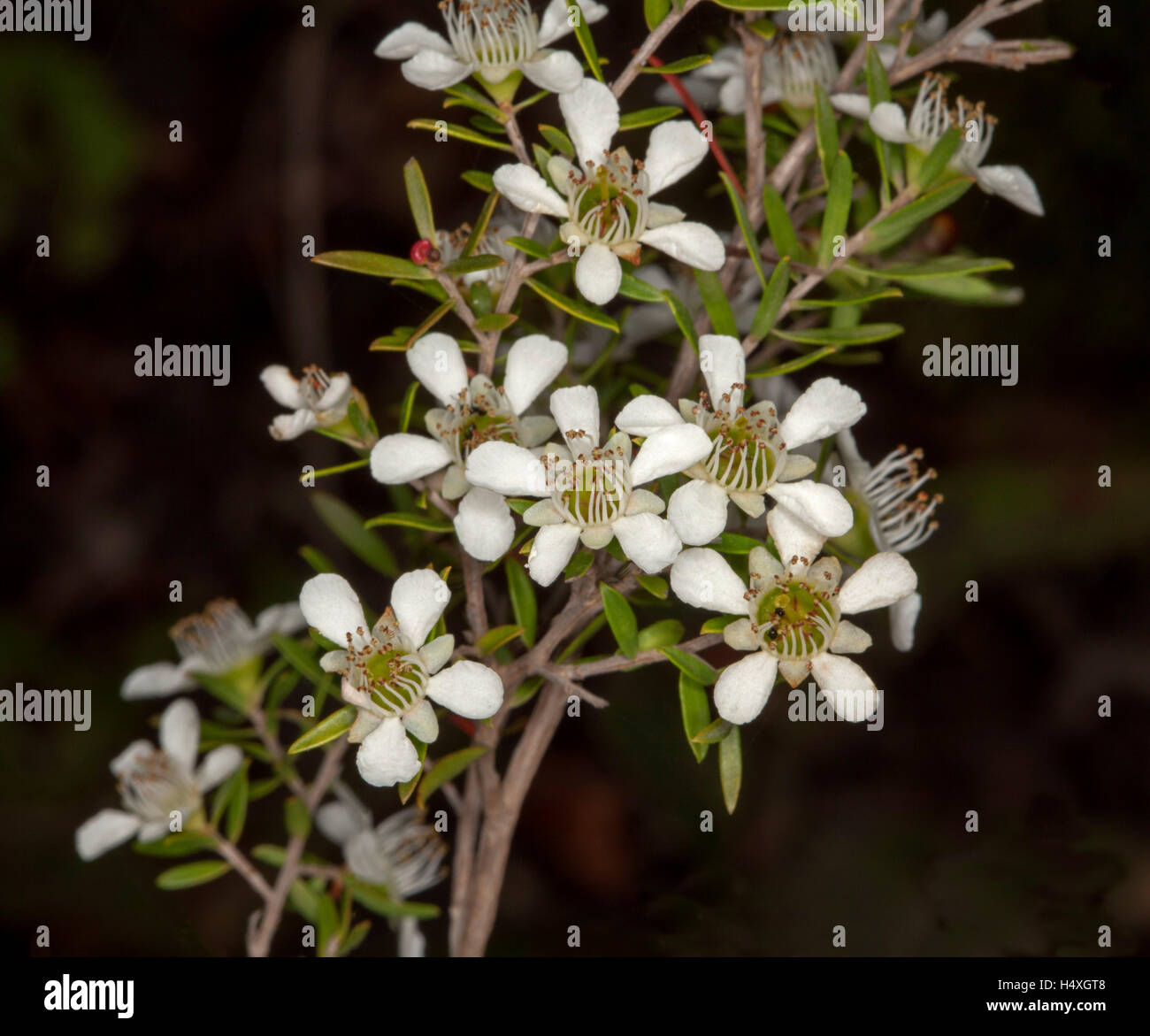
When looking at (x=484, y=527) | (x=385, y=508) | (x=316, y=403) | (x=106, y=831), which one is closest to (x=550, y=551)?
(x=484, y=527)

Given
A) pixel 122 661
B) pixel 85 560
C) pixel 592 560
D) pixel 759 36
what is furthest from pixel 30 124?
pixel 592 560

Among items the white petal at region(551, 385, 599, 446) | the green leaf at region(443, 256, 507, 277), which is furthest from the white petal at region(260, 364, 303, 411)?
the white petal at region(551, 385, 599, 446)

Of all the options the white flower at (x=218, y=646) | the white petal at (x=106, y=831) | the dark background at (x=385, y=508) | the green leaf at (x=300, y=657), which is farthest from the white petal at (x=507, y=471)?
the dark background at (x=385, y=508)

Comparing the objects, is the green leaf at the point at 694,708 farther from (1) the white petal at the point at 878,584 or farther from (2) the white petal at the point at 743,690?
(1) the white petal at the point at 878,584

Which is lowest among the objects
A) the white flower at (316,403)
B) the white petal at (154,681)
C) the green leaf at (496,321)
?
the white petal at (154,681)

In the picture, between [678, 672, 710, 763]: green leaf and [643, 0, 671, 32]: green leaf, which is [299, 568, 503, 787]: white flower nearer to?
[678, 672, 710, 763]: green leaf

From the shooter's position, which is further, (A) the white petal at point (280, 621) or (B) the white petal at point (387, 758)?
(A) the white petal at point (280, 621)
